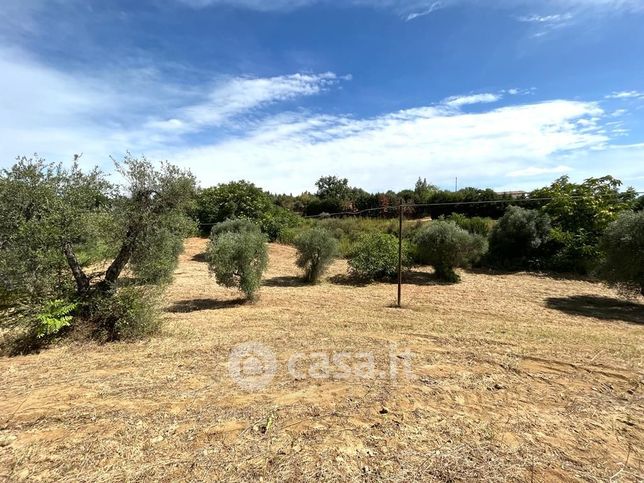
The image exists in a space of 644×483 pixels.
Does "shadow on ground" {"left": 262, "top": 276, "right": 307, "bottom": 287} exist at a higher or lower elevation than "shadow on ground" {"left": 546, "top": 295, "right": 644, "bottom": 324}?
higher

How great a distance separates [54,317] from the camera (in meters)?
5.22

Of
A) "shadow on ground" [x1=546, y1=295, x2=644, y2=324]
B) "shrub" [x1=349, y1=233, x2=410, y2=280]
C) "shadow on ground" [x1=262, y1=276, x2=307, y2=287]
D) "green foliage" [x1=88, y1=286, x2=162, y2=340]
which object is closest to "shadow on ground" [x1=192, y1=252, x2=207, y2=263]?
"shadow on ground" [x1=262, y1=276, x2=307, y2=287]

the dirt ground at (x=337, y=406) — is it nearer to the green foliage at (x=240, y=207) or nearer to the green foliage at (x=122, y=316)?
the green foliage at (x=122, y=316)

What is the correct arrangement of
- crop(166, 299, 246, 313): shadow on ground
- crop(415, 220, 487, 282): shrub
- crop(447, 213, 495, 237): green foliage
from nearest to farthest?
1. crop(166, 299, 246, 313): shadow on ground
2. crop(415, 220, 487, 282): shrub
3. crop(447, 213, 495, 237): green foliage

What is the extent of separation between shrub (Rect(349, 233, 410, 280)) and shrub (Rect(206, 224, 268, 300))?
→ 3910 mm

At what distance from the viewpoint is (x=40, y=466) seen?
8.53 feet

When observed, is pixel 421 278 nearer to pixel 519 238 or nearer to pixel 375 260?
pixel 375 260

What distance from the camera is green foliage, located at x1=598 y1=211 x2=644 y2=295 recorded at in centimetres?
870

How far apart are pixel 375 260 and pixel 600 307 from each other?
18.3 feet

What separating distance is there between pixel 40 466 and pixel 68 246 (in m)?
3.62

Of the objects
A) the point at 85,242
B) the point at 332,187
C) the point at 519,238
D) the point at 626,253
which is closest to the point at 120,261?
the point at 85,242

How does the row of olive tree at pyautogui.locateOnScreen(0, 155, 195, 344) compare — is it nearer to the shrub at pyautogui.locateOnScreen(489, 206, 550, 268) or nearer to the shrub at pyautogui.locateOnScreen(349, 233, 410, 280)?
the shrub at pyautogui.locateOnScreen(349, 233, 410, 280)

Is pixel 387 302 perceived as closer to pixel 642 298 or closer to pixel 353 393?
pixel 353 393

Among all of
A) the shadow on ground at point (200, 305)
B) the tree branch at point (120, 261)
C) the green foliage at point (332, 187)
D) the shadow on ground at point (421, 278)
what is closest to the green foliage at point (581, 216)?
the shadow on ground at point (421, 278)
